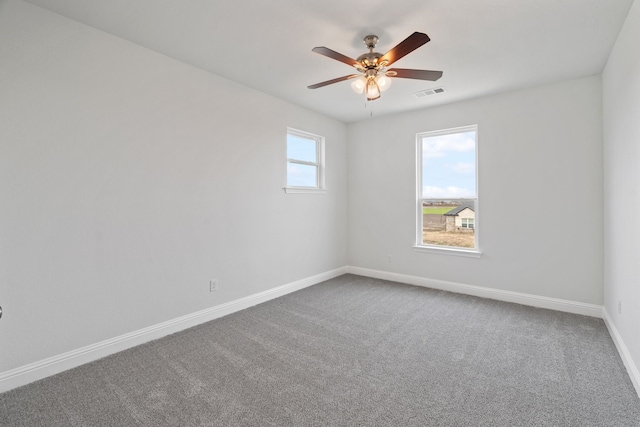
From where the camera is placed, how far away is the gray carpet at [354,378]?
1.78 m

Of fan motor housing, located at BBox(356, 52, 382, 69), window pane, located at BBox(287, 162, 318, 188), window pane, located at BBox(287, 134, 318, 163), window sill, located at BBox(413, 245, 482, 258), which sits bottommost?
window sill, located at BBox(413, 245, 482, 258)

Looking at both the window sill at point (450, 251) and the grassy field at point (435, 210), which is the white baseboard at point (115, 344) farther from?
the grassy field at point (435, 210)

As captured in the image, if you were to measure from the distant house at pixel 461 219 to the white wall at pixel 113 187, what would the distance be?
8.56 feet

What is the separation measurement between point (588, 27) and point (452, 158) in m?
2.08

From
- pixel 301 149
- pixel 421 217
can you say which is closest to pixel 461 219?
pixel 421 217

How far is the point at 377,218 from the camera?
497cm

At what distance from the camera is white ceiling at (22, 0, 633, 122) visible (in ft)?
7.03

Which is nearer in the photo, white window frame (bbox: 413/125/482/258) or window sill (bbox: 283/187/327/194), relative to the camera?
white window frame (bbox: 413/125/482/258)

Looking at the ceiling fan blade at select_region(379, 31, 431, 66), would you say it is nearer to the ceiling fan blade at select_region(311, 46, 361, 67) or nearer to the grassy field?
the ceiling fan blade at select_region(311, 46, 361, 67)

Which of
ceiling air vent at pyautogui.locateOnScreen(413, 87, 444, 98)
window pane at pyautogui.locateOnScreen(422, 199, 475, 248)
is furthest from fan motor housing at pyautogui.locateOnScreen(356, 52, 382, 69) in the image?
window pane at pyautogui.locateOnScreen(422, 199, 475, 248)

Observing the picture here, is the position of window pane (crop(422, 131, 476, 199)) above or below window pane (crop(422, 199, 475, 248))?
above

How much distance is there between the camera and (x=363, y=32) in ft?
8.00

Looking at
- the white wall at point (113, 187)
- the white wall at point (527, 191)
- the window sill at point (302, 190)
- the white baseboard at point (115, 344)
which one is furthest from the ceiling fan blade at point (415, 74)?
the white baseboard at point (115, 344)

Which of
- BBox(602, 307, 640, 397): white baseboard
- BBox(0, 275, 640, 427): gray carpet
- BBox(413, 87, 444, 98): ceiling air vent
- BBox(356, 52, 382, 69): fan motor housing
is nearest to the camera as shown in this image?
BBox(0, 275, 640, 427): gray carpet
